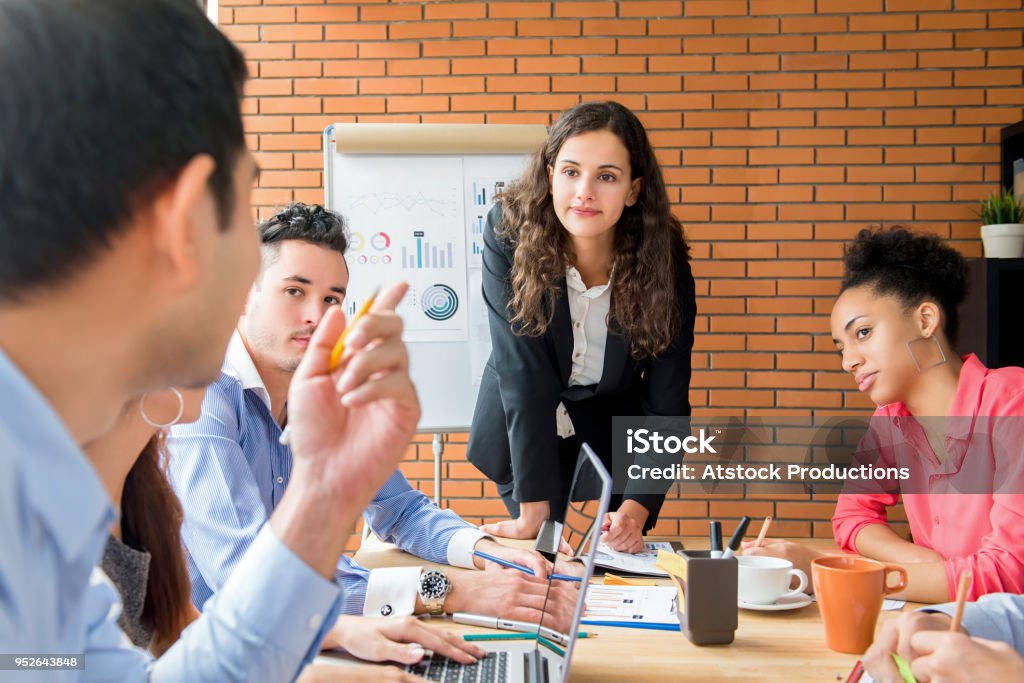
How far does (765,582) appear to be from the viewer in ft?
4.48

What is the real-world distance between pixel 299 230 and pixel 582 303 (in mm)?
776

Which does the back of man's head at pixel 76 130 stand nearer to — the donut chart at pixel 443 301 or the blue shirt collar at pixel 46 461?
the blue shirt collar at pixel 46 461

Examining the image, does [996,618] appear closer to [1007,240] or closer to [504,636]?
[504,636]

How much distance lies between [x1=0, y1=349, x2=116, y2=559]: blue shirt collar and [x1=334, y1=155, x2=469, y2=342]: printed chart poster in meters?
2.69

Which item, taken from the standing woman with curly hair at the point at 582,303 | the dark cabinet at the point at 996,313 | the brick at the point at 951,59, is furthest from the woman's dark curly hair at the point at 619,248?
the brick at the point at 951,59

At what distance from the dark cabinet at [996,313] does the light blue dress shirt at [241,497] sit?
2.21 metres

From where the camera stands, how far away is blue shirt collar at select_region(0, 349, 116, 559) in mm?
500

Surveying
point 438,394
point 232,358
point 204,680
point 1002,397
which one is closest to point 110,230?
point 204,680

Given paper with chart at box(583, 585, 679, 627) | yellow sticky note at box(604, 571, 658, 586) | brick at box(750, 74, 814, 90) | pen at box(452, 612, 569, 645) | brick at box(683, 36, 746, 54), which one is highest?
brick at box(683, 36, 746, 54)

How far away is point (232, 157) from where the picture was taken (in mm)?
566

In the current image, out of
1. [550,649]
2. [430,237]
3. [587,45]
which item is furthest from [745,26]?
[550,649]

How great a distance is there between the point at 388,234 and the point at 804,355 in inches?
70.6

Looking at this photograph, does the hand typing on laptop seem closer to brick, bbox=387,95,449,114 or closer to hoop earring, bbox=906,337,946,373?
hoop earring, bbox=906,337,946,373

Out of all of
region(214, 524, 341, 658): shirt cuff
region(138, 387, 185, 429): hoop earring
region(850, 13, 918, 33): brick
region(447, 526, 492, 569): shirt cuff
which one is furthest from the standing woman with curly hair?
region(850, 13, 918, 33): brick
